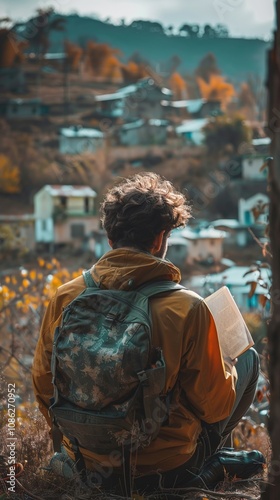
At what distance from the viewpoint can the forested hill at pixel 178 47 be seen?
49312 mm

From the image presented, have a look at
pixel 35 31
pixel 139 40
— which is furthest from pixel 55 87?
pixel 139 40

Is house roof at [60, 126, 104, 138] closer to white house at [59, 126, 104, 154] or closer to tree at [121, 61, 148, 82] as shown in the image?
white house at [59, 126, 104, 154]

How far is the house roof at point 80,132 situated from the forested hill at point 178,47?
34.1 feet

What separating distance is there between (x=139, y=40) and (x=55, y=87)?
29.5 ft

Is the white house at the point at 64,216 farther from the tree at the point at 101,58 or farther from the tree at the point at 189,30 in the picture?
the tree at the point at 189,30

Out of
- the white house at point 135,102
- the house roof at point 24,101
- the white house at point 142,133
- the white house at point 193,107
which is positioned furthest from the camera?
the white house at point 193,107

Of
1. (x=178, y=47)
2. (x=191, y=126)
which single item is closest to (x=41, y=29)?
(x=191, y=126)

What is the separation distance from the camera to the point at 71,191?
31.9 metres

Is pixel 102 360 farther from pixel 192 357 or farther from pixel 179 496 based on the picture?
pixel 179 496

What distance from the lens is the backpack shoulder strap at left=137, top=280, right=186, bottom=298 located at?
7.26ft

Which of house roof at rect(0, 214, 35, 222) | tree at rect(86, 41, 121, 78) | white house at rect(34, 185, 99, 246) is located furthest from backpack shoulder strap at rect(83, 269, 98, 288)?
tree at rect(86, 41, 121, 78)

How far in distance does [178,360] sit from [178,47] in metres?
50.8

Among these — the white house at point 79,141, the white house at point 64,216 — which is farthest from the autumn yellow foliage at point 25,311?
the white house at point 79,141

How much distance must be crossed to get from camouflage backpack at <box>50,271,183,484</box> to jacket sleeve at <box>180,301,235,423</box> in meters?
0.09
